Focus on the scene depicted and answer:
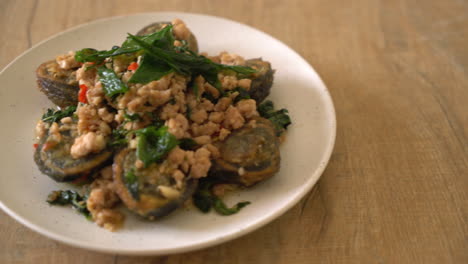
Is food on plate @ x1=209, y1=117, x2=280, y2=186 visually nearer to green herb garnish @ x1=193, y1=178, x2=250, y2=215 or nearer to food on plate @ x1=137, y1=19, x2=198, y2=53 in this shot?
green herb garnish @ x1=193, y1=178, x2=250, y2=215

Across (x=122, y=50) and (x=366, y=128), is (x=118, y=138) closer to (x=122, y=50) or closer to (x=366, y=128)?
(x=122, y=50)

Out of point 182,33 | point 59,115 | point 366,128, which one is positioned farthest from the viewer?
point 366,128

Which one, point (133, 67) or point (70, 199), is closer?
point (70, 199)

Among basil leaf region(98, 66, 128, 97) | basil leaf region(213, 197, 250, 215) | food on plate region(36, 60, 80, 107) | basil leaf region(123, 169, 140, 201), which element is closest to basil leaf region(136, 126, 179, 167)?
basil leaf region(123, 169, 140, 201)

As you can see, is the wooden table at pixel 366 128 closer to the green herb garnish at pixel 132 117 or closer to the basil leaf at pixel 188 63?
the green herb garnish at pixel 132 117

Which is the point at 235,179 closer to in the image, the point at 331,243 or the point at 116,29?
the point at 331,243

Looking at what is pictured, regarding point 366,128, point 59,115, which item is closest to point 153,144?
point 59,115
